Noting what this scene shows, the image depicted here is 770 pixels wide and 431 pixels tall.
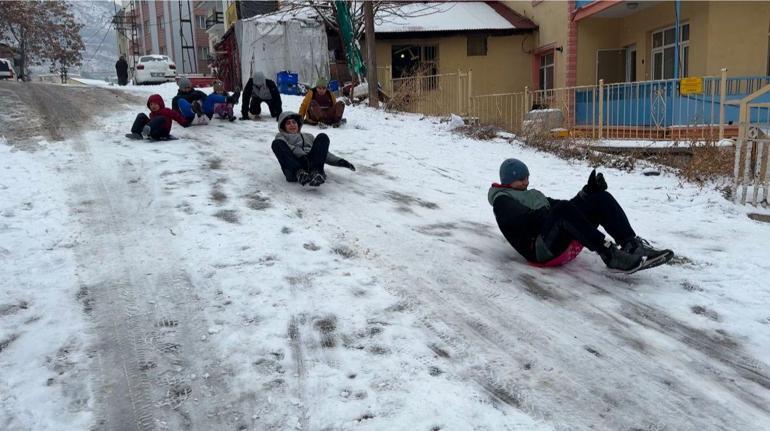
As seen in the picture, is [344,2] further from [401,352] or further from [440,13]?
[401,352]

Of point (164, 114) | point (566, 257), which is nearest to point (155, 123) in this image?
point (164, 114)

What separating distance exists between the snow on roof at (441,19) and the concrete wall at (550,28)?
2.79 ft

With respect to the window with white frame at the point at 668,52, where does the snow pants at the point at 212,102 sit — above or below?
below

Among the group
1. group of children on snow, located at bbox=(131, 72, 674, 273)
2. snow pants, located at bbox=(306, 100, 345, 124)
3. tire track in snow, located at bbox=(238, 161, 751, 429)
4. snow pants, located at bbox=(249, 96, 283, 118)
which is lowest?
tire track in snow, located at bbox=(238, 161, 751, 429)

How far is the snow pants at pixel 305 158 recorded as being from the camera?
20.8ft

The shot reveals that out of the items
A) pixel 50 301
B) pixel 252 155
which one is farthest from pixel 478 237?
pixel 252 155

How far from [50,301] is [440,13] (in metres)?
19.8

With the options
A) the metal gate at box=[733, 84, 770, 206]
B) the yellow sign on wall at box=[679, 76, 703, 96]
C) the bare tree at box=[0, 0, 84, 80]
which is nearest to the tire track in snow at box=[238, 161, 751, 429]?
the metal gate at box=[733, 84, 770, 206]

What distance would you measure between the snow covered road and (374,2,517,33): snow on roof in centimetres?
1497

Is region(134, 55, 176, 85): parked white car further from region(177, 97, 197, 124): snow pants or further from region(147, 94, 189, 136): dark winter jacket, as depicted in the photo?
region(147, 94, 189, 136): dark winter jacket

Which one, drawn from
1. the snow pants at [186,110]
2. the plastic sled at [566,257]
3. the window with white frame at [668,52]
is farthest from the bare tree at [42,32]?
the plastic sled at [566,257]

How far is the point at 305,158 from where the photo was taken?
21.0ft

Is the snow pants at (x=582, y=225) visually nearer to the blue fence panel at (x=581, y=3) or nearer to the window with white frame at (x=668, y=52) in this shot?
the window with white frame at (x=668, y=52)

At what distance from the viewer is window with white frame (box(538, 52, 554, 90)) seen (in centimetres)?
1973
